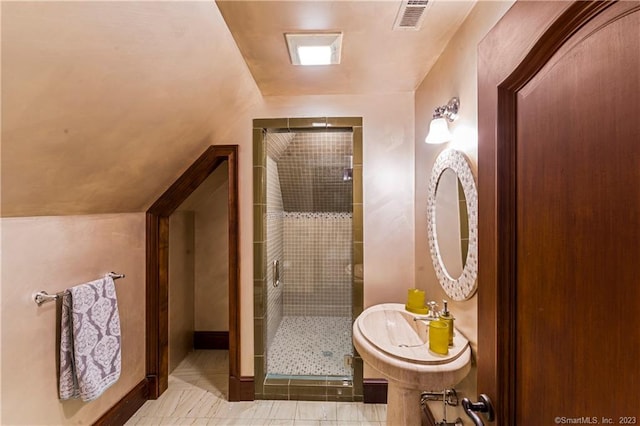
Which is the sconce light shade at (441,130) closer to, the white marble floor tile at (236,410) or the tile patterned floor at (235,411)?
the tile patterned floor at (235,411)

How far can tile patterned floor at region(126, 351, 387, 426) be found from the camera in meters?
1.87

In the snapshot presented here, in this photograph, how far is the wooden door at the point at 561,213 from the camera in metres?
0.44

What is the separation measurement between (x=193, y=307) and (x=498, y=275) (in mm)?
2903

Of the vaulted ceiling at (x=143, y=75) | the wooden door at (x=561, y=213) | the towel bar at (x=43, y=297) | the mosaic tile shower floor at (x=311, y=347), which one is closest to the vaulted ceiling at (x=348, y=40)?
the vaulted ceiling at (x=143, y=75)

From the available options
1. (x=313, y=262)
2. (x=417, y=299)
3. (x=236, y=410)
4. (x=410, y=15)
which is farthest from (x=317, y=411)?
(x=410, y=15)

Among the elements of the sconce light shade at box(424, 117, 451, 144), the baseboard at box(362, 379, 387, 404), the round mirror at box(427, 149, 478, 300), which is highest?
the sconce light shade at box(424, 117, 451, 144)

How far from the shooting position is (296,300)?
315 centimetres

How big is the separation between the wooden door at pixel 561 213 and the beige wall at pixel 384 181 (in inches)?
51.5

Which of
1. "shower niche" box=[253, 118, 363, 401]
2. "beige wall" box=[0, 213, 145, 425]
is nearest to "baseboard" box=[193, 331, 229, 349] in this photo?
"shower niche" box=[253, 118, 363, 401]

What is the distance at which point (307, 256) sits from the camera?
3.12 meters

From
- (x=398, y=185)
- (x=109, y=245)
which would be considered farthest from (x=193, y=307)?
(x=398, y=185)

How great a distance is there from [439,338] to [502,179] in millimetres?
869

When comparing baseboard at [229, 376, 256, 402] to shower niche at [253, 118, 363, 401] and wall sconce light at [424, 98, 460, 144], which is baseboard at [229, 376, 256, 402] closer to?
shower niche at [253, 118, 363, 401]

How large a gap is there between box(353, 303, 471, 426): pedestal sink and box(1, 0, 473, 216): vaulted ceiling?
4.73 feet
